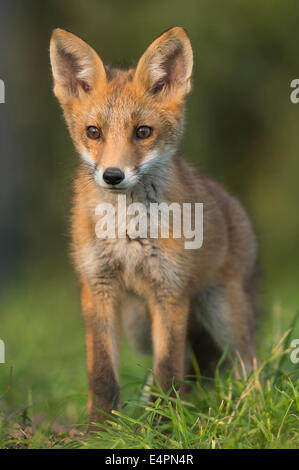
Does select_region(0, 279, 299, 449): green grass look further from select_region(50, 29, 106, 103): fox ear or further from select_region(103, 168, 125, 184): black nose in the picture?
select_region(50, 29, 106, 103): fox ear

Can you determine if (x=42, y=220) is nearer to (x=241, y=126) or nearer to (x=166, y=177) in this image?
(x=241, y=126)

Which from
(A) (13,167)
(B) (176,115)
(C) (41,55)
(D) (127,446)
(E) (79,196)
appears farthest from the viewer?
Result: (C) (41,55)

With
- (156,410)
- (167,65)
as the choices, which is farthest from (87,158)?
(156,410)

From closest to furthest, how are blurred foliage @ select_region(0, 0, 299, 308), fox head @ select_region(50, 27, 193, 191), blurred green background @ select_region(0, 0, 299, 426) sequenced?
fox head @ select_region(50, 27, 193, 191), blurred green background @ select_region(0, 0, 299, 426), blurred foliage @ select_region(0, 0, 299, 308)

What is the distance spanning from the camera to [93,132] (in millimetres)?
3609

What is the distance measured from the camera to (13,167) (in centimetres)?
999

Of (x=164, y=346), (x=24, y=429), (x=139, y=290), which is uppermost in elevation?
(x=139, y=290)

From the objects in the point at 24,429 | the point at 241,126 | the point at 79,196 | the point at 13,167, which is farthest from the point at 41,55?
the point at 24,429

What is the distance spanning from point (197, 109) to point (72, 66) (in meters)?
7.39

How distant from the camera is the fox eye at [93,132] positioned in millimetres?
3582

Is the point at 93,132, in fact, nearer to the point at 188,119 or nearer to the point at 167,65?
the point at 167,65

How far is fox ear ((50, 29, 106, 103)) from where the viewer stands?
3.75 m

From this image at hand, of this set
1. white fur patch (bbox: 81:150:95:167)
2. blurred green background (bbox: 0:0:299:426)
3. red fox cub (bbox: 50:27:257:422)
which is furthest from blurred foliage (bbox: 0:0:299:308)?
white fur patch (bbox: 81:150:95:167)

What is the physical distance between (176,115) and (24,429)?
6.43 feet
